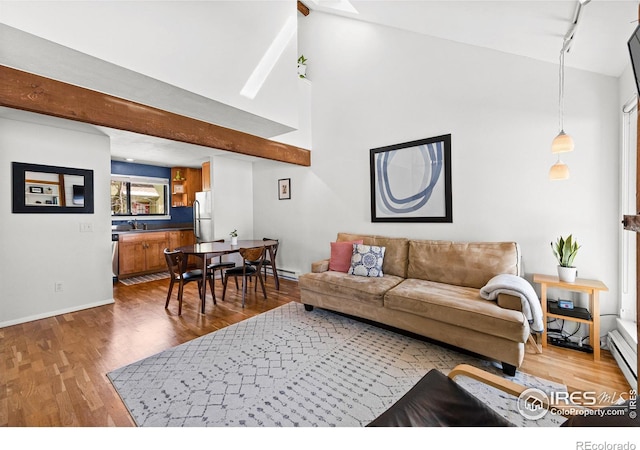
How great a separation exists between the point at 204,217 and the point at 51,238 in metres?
2.29

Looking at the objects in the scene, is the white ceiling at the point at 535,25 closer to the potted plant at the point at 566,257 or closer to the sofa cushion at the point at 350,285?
the potted plant at the point at 566,257

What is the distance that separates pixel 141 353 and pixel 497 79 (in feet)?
15.0

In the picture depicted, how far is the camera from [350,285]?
2.92 metres

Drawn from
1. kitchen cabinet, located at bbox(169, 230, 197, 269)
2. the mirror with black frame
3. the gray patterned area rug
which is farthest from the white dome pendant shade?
kitchen cabinet, located at bbox(169, 230, 197, 269)

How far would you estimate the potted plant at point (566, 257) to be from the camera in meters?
2.32

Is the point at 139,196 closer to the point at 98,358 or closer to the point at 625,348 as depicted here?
the point at 98,358

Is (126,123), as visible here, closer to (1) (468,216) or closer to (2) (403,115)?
(2) (403,115)

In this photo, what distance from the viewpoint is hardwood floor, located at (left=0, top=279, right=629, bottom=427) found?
1.69 meters

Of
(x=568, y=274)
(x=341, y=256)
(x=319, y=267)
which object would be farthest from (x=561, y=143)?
(x=319, y=267)

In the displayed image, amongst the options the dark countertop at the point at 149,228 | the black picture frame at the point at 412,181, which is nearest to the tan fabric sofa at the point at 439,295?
the black picture frame at the point at 412,181

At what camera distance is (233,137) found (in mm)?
3479

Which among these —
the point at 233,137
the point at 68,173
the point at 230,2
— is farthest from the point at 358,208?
the point at 68,173

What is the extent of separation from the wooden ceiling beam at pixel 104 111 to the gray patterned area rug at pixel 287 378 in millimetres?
2172

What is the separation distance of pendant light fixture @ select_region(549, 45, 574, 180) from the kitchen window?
23.0 ft
